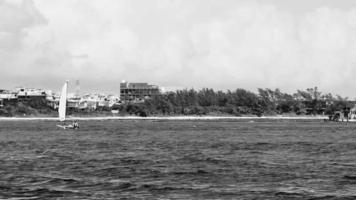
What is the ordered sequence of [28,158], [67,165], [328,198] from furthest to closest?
1. [28,158]
2. [67,165]
3. [328,198]

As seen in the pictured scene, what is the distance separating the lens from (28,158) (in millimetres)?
65750

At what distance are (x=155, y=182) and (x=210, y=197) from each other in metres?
7.13

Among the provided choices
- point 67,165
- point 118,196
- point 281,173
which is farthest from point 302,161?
point 118,196

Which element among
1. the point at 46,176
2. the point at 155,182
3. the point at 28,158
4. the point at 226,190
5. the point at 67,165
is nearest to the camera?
the point at 226,190

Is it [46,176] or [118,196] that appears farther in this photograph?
[46,176]

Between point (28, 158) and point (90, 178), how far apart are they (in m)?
19.2

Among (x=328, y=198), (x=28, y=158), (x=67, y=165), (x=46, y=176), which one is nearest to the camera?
(x=328, y=198)

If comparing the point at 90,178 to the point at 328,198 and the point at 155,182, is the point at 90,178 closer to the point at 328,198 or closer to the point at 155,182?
the point at 155,182

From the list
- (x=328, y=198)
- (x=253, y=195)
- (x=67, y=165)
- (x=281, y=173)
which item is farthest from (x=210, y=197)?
(x=67, y=165)

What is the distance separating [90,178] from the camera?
47812 mm

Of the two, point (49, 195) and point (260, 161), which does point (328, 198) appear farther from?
point (260, 161)

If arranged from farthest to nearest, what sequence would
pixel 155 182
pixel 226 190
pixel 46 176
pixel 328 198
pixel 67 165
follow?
1. pixel 67 165
2. pixel 46 176
3. pixel 155 182
4. pixel 226 190
5. pixel 328 198

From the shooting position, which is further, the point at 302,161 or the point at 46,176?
the point at 302,161

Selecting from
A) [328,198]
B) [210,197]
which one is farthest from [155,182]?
[328,198]
